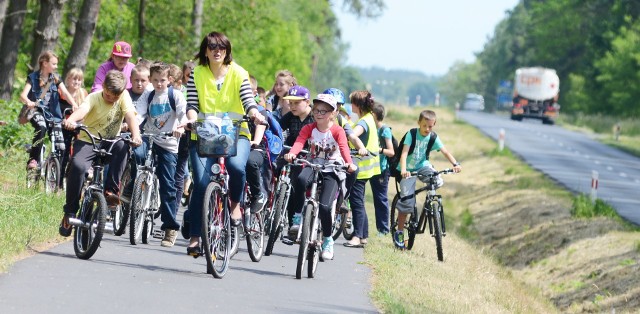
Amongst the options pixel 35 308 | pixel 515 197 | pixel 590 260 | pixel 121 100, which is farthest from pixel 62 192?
pixel 515 197

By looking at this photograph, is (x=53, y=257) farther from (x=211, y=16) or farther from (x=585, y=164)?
(x=585, y=164)

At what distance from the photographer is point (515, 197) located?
32219mm

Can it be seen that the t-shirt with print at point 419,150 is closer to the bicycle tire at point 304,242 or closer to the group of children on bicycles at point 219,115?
the group of children on bicycles at point 219,115

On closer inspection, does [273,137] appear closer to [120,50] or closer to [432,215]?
[120,50]

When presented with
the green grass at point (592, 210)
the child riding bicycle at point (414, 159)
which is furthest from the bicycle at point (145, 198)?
the green grass at point (592, 210)

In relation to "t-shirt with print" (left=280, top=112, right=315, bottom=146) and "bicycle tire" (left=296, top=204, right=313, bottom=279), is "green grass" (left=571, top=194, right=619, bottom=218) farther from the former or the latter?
"bicycle tire" (left=296, top=204, right=313, bottom=279)

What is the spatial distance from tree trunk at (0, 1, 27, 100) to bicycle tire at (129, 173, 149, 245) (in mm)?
12213

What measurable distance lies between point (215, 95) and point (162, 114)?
1.74 meters

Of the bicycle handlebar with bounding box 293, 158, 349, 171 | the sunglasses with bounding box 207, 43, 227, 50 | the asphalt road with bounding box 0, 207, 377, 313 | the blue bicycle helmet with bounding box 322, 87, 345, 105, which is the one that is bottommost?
the asphalt road with bounding box 0, 207, 377, 313

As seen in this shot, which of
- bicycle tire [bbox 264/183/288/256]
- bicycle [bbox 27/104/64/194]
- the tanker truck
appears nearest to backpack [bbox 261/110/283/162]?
bicycle tire [bbox 264/183/288/256]

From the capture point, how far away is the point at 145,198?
499 inches

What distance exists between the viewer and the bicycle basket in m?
10.7

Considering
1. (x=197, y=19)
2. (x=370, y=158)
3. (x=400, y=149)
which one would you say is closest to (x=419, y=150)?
(x=400, y=149)

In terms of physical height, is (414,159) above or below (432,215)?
above
